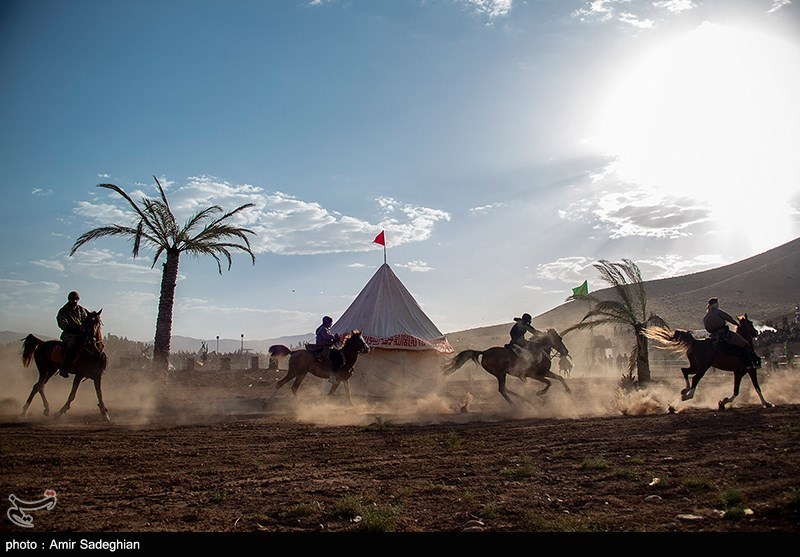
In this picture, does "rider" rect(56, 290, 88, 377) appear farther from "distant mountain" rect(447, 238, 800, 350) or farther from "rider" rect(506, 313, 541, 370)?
"distant mountain" rect(447, 238, 800, 350)

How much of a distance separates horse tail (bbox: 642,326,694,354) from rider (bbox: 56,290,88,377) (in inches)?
575

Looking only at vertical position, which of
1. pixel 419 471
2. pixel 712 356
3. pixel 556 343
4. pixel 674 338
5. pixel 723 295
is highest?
pixel 723 295

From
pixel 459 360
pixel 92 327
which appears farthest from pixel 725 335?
pixel 92 327

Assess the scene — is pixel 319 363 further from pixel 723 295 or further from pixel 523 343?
pixel 723 295

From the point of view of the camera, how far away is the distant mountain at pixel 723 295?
56.5 metres

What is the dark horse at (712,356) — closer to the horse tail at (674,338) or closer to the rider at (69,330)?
the horse tail at (674,338)

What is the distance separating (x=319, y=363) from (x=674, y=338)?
10.8 meters

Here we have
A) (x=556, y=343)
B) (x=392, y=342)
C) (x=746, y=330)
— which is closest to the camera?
(x=746, y=330)

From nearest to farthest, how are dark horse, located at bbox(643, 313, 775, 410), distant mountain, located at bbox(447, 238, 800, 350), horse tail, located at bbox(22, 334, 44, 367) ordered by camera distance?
1. dark horse, located at bbox(643, 313, 775, 410)
2. horse tail, located at bbox(22, 334, 44, 367)
3. distant mountain, located at bbox(447, 238, 800, 350)

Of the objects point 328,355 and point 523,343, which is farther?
point 328,355

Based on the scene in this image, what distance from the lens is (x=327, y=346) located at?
18.3 metres

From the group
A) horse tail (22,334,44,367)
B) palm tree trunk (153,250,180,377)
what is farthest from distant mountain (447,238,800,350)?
horse tail (22,334,44,367)

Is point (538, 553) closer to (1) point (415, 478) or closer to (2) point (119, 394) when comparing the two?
(1) point (415, 478)

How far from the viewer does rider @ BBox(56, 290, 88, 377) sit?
524 inches
